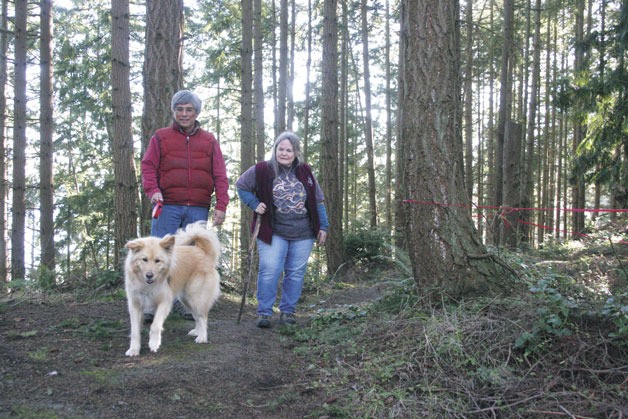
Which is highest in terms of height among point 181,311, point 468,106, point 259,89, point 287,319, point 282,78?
point 468,106

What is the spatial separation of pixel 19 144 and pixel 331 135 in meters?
8.99

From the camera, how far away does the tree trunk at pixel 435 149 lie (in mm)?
4523

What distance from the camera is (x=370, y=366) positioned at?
3.62 m

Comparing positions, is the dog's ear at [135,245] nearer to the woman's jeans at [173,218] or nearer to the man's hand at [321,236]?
the woman's jeans at [173,218]

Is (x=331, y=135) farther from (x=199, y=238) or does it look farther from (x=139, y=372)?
(x=139, y=372)

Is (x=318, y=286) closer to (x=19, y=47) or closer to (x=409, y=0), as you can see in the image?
(x=409, y=0)

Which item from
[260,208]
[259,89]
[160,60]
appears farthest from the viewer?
[259,89]

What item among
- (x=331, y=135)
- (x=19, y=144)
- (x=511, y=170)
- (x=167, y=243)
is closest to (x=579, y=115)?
(x=511, y=170)

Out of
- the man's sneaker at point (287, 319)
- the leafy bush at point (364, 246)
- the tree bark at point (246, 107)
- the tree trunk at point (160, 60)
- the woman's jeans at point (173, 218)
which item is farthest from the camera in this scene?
the tree bark at point (246, 107)

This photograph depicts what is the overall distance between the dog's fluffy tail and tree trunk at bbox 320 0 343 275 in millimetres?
6278

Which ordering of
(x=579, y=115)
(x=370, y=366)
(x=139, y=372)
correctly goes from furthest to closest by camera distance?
(x=579, y=115) → (x=370, y=366) → (x=139, y=372)

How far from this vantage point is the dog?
4.02 metres

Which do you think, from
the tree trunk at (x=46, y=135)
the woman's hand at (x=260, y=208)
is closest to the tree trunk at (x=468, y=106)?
the woman's hand at (x=260, y=208)

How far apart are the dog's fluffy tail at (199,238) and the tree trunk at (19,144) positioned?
9.67 metres
